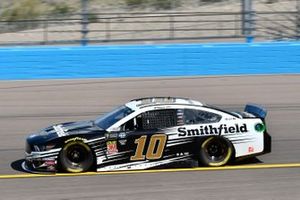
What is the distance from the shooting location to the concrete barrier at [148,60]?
2089 centimetres

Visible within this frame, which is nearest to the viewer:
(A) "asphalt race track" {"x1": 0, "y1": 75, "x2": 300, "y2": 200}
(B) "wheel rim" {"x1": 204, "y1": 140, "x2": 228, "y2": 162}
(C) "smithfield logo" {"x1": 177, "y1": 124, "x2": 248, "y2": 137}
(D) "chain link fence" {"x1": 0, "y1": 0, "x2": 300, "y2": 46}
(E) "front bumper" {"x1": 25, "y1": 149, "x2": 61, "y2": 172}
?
(A) "asphalt race track" {"x1": 0, "y1": 75, "x2": 300, "y2": 200}

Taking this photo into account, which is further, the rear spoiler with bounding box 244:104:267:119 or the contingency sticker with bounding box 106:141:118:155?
the rear spoiler with bounding box 244:104:267:119

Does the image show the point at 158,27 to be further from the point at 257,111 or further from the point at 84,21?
the point at 257,111

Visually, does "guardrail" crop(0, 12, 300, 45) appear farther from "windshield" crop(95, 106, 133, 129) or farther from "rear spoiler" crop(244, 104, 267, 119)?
"windshield" crop(95, 106, 133, 129)

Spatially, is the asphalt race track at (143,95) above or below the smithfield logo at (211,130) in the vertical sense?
below

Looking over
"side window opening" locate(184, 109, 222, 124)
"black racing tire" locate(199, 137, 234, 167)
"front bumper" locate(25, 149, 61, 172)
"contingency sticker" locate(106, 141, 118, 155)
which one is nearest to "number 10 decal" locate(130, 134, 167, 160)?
"contingency sticker" locate(106, 141, 118, 155)

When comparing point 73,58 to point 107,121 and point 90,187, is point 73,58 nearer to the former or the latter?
point 107,121

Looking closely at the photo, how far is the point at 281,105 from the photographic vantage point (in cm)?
1744

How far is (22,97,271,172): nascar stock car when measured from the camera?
35.7 ft

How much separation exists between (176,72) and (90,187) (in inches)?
452

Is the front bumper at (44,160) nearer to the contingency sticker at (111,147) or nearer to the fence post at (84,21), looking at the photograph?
the contingency sticker at (111,147)

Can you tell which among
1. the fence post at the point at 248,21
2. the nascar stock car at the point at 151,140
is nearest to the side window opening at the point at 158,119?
the nascar stock car at the point at 151,140

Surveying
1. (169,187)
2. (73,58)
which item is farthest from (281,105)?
(169,187)

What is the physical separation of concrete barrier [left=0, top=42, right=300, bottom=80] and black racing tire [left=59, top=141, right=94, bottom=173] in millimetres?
10280
